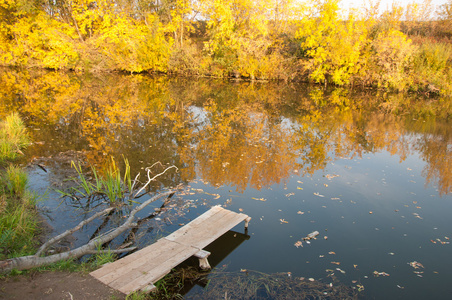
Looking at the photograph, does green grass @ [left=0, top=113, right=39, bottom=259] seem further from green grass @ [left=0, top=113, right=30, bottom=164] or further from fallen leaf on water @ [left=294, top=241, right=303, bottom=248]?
fallen leaf on water @ [left=294, top=241, right=303, bottom=248]

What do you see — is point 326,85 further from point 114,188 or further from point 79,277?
point 79,277

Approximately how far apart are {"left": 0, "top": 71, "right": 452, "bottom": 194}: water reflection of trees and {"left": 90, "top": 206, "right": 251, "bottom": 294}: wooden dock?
1959 mm

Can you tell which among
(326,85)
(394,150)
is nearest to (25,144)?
(394,150)

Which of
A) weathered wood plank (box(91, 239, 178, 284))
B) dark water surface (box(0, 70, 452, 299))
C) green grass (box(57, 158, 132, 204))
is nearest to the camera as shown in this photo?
weathered wood plank (box(91, 239, 178, 284))

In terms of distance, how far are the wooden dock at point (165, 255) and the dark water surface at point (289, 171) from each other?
470mm

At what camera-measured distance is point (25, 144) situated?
30.5 ft

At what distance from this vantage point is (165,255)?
4469mm

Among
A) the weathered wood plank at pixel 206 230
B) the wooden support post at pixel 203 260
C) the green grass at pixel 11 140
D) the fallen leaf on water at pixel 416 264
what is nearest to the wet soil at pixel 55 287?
the wooden support post at pixel 203 260

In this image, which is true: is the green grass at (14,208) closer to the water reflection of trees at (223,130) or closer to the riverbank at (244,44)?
the water reflection of trees at (223,130)

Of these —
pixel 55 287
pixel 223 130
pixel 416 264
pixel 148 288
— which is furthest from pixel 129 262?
pixel 223 130

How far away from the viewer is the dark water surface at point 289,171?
5.01 metres

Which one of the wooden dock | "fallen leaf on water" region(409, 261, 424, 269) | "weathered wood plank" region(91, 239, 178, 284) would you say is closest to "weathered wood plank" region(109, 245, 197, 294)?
the wooden dock

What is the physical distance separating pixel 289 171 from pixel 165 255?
4801 mm

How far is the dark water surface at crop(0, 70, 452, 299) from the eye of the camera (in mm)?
5008
